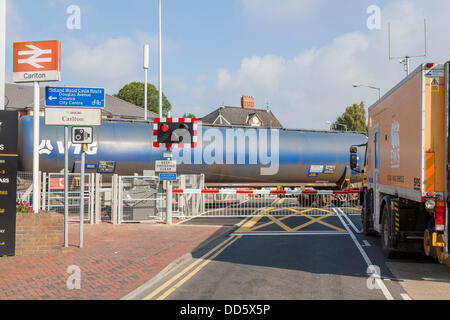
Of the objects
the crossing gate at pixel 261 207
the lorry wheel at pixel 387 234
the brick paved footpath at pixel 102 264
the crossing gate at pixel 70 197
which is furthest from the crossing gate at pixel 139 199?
the lorry wheel at pixel 387 234

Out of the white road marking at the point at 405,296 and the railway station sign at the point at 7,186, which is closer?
the white road marking at the point at 405,296

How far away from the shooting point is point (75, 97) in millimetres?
11602

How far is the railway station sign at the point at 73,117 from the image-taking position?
452 inches

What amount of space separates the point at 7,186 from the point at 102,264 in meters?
3.06

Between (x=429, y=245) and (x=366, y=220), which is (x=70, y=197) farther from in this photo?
(x=429, y=245)

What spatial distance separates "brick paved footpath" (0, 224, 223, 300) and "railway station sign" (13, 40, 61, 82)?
178 inches

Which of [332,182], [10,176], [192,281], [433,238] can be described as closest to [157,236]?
Answer: [10,176]

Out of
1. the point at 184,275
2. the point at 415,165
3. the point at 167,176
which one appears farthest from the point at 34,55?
the point at 415,165

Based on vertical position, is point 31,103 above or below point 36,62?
above

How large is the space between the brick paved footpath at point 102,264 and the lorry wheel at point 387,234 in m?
4.77

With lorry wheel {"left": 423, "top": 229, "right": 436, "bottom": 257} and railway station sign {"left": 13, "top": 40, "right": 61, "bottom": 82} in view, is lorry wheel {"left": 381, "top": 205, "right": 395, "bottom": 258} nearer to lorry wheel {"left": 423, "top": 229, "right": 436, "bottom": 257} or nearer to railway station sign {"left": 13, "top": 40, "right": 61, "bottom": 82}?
lorry wheel {"left": 423, "top": 229, "right": 436, "bottom": 257}

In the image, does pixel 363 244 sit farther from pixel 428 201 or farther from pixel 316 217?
pixel 316 217

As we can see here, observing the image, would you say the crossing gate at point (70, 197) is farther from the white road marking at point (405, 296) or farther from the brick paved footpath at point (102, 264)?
the white road marking at point (405, 296)
